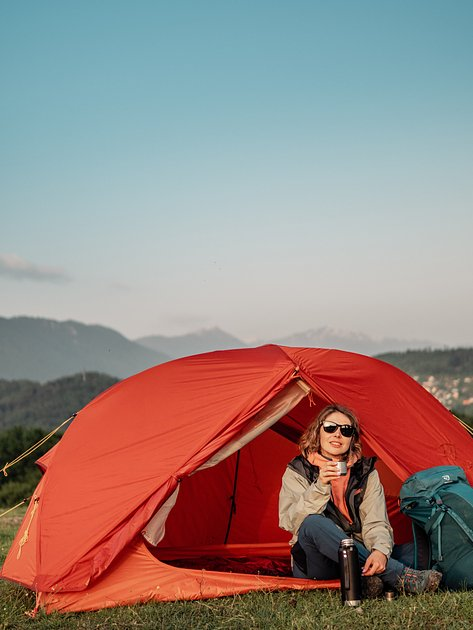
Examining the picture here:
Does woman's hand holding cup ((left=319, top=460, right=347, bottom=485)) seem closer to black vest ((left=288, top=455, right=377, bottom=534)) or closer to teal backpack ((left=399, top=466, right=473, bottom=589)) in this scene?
black vest ((left=288, top=455, right=377, bottom=534))

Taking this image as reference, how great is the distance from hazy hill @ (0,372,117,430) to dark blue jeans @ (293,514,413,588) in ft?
136

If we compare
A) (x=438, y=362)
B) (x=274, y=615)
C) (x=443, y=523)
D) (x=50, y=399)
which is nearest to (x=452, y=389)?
(x=438, y=362)

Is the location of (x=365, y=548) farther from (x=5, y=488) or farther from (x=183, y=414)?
(x=5, y=488)

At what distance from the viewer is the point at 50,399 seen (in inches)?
1969

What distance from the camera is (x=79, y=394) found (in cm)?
4903

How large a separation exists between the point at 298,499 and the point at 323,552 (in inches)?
16.4

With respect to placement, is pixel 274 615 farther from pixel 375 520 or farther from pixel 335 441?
pixel 335 441

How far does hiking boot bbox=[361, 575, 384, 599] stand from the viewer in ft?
16.5

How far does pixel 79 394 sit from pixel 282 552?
43.0 m

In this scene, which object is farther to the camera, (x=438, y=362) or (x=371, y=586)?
(x=438, y=362)

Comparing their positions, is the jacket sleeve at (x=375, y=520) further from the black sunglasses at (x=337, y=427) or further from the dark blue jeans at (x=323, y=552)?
the black sunglasses at (x=337, y=427)

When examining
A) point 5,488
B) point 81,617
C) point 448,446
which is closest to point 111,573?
point 81,617

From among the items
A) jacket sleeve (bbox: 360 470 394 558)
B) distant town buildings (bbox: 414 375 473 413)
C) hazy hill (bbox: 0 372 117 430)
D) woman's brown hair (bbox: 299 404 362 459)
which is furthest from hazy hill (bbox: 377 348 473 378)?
jacket sleeve (bbox: 360 470 394 558)

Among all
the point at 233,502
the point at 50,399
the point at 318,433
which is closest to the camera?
the point at 318,433
